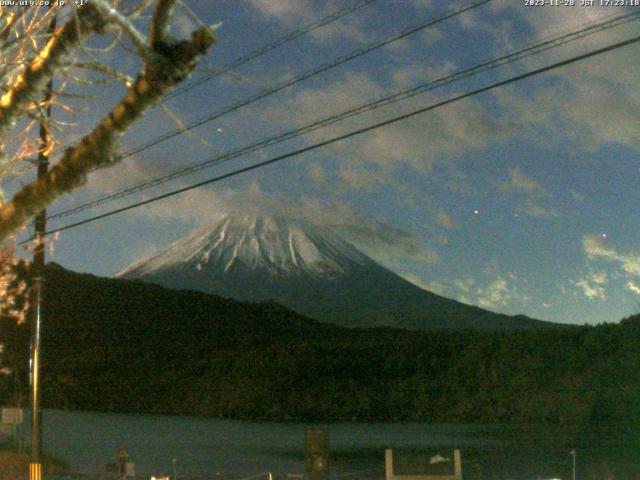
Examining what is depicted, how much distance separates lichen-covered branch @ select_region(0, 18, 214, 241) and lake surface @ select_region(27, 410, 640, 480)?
11814 millimetres

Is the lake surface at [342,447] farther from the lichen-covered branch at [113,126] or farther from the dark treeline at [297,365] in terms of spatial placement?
the lichen-covered branch at [113,126]

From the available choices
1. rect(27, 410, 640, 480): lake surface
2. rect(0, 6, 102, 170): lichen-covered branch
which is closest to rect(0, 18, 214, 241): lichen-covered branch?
rect(0, 6, 102, 170): lichen-covered branch

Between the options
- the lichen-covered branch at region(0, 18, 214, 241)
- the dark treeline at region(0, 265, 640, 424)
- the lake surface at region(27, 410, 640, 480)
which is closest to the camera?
the lichen-covered branch at region(0, 18, 214, 241)

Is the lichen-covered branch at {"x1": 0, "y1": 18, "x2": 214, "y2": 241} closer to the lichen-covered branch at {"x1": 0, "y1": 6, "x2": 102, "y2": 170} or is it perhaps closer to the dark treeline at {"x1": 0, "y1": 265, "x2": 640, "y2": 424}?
the lichen-covered branch at {"x1": 0, "y1": 6, "x2": 102, "y2": 170}

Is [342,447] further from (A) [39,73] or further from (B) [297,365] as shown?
(A) [39,73]

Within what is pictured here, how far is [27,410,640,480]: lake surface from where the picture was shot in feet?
93.6

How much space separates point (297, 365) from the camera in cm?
7275

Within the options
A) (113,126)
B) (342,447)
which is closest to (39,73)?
(113,126)

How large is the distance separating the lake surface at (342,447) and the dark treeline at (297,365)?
534 cm

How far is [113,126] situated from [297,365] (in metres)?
68.4

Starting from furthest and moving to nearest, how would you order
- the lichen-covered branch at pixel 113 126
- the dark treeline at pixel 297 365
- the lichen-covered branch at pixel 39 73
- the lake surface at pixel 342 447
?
1. the dark treeline at pixel 297 365
2. the lake surface at pixel 342 447
3. the lichen-covered branch at pixel 39 73
4. the lichen-covered branch at pixel 113 126

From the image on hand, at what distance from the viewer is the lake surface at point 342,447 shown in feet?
93.6

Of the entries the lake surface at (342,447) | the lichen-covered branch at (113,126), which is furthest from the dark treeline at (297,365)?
the lichen-covered branch at (113,126)

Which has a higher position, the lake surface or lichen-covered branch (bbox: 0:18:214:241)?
lichen-covered branch (bbox: 0:18:214:241)
